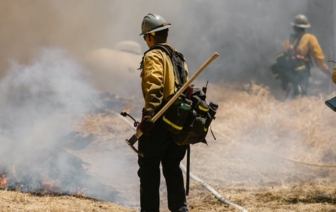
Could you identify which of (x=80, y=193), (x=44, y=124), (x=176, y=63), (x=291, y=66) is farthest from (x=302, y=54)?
(x=176, y=63)

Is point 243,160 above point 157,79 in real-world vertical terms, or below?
below

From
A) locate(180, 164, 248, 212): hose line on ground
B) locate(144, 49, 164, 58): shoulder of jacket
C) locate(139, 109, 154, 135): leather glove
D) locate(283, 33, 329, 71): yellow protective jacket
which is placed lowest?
→ locate(180, 164, 248, 212): hose line on ground

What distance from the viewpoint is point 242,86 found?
41.2ft

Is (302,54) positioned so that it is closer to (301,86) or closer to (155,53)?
(301,86)

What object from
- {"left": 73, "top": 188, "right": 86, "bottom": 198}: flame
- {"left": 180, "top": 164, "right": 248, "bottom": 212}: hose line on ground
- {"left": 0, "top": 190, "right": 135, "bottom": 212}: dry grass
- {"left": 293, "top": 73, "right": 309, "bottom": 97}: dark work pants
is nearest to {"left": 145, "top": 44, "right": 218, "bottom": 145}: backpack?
{"left": 180, "top": 164, "right": 248, "bottom": 212}: hose line on ground

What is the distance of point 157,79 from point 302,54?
7299 mm

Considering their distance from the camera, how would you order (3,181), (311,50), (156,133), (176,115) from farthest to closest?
1. (311,50)
2. (3,181)
3. (156,133)
4. (176,115)

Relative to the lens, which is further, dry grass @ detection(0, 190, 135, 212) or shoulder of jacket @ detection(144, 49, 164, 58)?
dry grass @ detection(0, 190, 135, 212)

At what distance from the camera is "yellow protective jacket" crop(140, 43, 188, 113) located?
391cm

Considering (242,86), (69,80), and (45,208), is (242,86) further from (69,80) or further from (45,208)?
(45,208)

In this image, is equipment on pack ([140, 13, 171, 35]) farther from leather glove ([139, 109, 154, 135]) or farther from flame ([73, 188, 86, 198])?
flame ([73, 188, 86, 198])

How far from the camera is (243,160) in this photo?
724cm

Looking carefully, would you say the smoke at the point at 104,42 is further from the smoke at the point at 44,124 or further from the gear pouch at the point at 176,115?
the gear pouch at the point at 176,115

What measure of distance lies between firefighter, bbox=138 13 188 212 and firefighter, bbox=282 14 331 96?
6.89 metres
